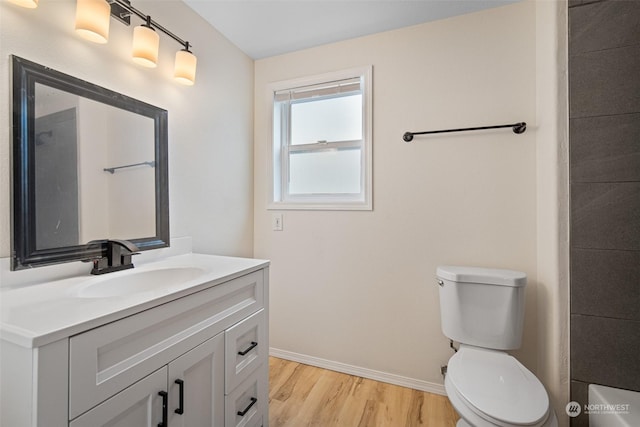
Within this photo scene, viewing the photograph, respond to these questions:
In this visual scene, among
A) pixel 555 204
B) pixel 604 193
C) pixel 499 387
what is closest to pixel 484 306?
pixel 499 387

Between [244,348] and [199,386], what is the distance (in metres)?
0.25

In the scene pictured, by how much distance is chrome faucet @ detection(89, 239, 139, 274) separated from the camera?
44.2 inches

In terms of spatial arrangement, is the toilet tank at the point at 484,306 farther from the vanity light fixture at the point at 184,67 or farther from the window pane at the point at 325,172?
the vanity light fixture at the point at 184,67

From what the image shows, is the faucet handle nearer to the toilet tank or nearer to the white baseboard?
the white baseboard

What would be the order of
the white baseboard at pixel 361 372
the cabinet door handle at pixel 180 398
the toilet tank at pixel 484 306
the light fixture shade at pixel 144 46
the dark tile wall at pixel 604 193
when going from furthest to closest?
the white baseboard at pixel 361 372
the toilet tank at pixel 484 306
the light fixture shade at pixel 144 46
the dark tile wall at pixel 604 193
the cabinet door handle at pixel 180 398

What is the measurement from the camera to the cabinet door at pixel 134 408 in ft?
2.20

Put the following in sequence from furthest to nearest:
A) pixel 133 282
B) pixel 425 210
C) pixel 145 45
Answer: pixel 425 210 → pixel 145 45 → pixel 133 282

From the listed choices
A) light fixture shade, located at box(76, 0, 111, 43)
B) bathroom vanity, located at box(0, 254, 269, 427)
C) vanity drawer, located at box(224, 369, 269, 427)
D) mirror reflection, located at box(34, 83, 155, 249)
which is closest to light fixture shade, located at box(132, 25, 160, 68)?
light fixture shade, located at box(76, 0, 111, 43)

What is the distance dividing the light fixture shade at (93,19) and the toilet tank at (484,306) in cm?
189

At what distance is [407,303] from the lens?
1.78m

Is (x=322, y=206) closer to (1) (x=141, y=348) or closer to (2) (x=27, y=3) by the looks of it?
(1) (x=141, y=348)

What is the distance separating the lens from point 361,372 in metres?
1.89

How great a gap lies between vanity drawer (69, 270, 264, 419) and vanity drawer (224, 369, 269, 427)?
0.30 m

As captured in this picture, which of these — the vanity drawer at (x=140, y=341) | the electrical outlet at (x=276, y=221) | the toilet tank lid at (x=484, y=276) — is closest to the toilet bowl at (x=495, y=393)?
the toilet tank lid at (x=484, y=276)
